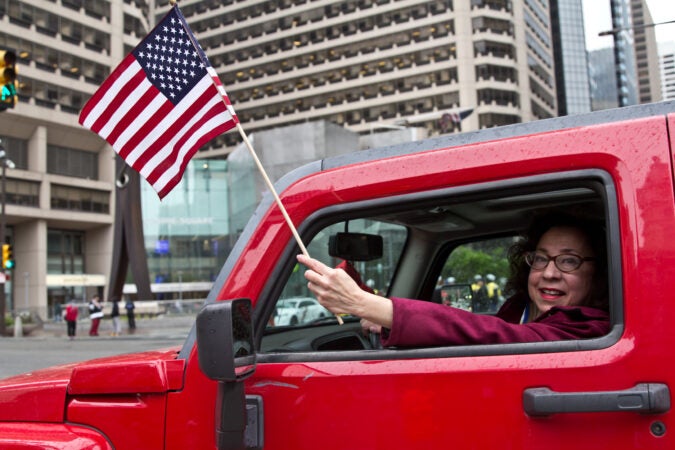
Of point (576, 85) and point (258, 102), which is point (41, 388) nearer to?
point (258, 102)

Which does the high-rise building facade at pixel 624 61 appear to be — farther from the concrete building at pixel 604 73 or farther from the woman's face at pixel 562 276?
the woman's face at pixel 562 276

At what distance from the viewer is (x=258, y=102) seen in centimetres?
7650

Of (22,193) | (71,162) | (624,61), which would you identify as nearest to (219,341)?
(22,193)

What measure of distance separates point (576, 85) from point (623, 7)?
2304 inches

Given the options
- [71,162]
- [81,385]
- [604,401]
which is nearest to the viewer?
[604,401]

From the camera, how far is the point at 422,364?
1.53 m

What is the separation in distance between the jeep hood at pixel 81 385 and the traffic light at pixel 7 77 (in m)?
7.16

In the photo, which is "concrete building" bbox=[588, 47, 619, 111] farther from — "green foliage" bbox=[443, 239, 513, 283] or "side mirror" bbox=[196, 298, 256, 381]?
"side mirror" bbox=[196, 298, 256, 381]

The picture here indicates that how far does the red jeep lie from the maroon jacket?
0.04 metres

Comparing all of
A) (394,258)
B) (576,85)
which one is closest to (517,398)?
(394,258)

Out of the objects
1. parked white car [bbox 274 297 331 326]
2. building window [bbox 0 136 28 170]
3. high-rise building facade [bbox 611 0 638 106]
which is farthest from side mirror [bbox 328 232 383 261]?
high-rise building facade [bbox 611 0 638 106]

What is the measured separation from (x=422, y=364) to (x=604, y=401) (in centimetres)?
41

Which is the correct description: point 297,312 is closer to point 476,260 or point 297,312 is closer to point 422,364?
point 476,260

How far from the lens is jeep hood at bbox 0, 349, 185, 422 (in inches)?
69.9
